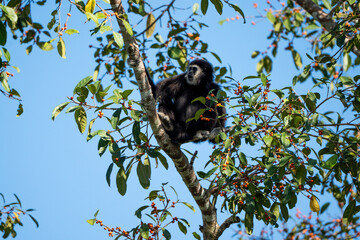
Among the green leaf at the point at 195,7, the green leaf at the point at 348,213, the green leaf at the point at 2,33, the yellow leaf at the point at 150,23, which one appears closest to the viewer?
the green leaf at the point at 2,33

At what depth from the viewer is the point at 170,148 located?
4.67m

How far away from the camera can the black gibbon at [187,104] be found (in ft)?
19.2

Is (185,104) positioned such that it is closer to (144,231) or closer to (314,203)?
(144,231)

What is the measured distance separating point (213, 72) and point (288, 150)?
3.70 metres

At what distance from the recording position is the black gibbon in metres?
5.86

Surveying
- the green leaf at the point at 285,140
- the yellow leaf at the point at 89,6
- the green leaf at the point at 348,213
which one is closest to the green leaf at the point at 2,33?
the yellow leaf at the point at 89,6

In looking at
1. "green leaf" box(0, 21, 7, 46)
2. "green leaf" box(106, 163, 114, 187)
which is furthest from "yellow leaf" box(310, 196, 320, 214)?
"green leaf" box(0, 21, 7, 46)

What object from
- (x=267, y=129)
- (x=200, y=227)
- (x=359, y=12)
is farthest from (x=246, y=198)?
(x=359, y=12)

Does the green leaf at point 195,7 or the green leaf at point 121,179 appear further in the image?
the green leaf at point 195,7

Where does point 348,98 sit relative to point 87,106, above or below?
above

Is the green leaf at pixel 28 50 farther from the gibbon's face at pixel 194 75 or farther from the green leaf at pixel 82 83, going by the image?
the green leaf at pixel 82 83

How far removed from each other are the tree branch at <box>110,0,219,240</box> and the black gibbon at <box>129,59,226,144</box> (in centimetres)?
94

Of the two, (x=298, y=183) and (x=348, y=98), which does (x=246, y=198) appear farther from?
(x=348, y=98)

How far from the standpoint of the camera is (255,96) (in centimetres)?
404
